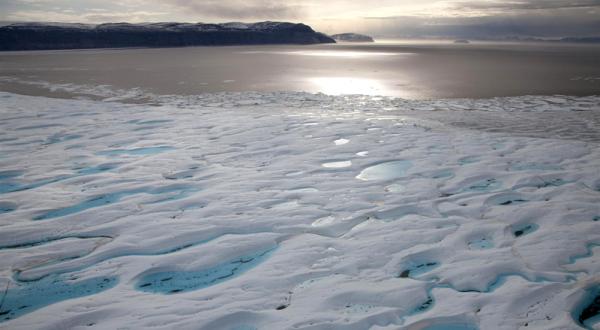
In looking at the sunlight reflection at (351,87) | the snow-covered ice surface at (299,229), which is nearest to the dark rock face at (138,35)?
the sunlight reflection at (351,87)

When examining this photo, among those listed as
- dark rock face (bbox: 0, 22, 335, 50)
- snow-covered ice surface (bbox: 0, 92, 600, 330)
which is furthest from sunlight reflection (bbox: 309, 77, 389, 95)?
dark rock face (bbox: 0, 22, 335, 50)

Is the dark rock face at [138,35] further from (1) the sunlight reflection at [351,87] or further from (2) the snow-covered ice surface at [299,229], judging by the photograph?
(2) the snow-covered ice surface at [299,229]

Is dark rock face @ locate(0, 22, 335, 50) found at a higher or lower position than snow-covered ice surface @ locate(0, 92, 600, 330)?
higher

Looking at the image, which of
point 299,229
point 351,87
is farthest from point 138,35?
point 299,229

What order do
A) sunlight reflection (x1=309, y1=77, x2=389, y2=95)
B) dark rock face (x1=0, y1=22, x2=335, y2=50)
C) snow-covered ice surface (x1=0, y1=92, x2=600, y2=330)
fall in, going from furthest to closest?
dark rock face (x1=0, y1=22, x2=335, y2=50) → sunlight reflection (x1=309, y1=77, x2=389, y2=95) → snow-covered ice surface (x1=0, y1=92, x2=600, y2=330)

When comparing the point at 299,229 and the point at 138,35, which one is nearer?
the point at 299,229

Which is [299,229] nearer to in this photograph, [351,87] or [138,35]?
[351,87]

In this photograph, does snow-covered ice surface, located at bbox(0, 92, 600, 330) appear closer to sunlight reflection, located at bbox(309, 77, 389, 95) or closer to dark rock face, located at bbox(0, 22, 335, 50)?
sunlight reflection, located at bbox(309, 77, 389, 95)
